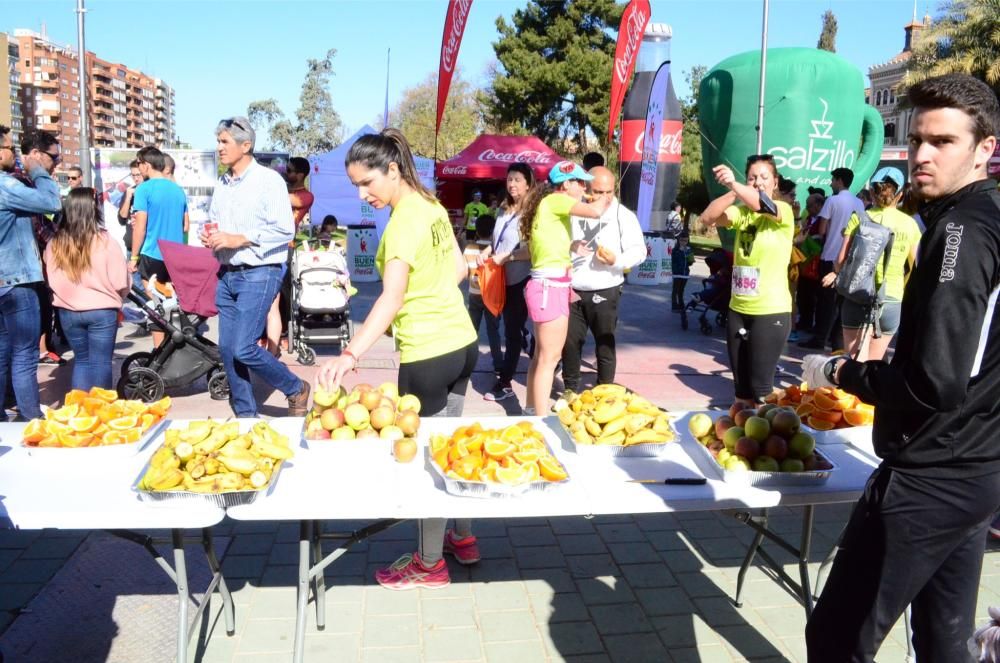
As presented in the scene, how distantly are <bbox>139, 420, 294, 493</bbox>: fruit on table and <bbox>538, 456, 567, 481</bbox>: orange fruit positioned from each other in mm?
874

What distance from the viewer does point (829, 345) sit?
9.90 metres

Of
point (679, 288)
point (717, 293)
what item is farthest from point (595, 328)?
point (679, 288)

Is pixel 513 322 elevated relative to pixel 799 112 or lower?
lower

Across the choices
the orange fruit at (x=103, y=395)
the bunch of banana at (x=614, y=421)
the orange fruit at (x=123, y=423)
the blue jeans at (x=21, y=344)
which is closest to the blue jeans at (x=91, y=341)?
the blue jeans at (x=21, y=344)

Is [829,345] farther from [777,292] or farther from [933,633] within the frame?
[933,633]

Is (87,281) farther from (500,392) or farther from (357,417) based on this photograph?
(500,392)

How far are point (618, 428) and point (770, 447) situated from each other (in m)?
0.55

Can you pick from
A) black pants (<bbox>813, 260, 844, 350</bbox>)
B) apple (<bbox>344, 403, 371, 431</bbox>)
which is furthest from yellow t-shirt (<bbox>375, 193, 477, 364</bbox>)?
black pants (<bbox>813, 260, 844, 350</bbox>)

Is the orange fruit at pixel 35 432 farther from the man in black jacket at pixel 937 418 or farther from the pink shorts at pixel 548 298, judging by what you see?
the pink shorts at pixel 548 298

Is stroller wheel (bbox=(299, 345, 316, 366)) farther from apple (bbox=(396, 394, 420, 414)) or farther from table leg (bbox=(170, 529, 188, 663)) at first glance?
table leg (bbox=(170, 529, 188, 663))

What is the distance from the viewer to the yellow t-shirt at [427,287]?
3.30 metres

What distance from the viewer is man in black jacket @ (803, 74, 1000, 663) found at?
5.93ft

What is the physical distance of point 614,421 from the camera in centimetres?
308

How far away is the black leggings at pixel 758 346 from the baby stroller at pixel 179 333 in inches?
156
